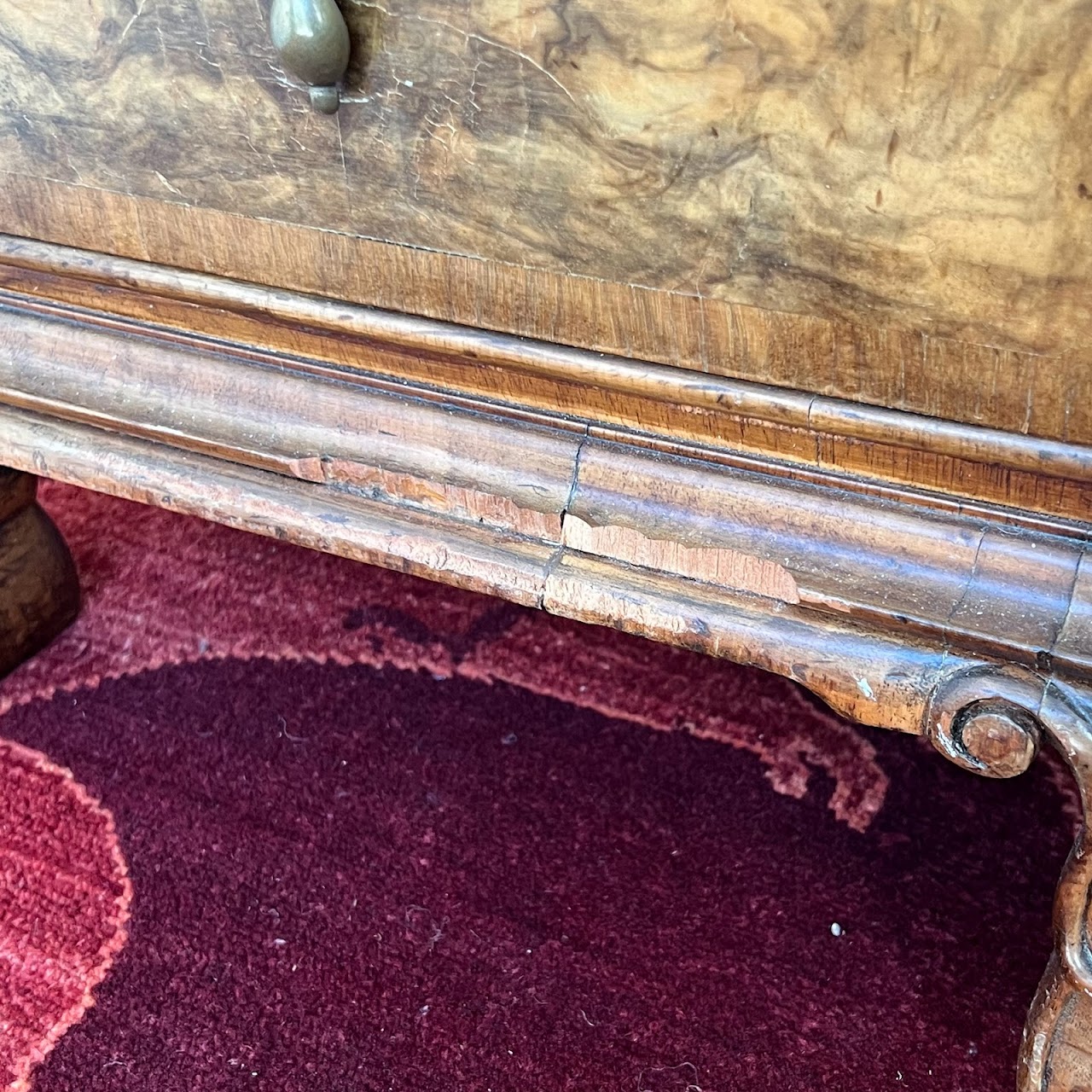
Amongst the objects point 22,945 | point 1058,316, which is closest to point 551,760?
point 22,945

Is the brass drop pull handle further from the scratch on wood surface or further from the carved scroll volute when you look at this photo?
the carved scroll volute

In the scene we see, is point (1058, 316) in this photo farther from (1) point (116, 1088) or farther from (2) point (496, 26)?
(1) point (116, 1088)

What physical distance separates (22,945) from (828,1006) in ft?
1.26

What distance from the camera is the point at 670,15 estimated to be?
0.37 metres

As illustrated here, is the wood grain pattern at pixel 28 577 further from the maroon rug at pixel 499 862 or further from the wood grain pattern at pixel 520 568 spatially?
the wood grain pattern at pixel 520 568

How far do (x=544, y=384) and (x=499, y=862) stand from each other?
0.28 metres

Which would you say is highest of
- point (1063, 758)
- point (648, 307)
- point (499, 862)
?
point (648, 307)

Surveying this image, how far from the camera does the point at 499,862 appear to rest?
24.7 inches

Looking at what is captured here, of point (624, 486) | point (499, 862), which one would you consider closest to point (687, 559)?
point (624, 486)


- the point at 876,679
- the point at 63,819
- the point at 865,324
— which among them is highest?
the point at 865,324

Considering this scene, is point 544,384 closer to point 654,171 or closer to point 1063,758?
point 654,171

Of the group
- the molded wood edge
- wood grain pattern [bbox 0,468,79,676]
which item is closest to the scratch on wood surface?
the molded wood edge

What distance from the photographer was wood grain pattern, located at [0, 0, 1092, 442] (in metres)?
0.35

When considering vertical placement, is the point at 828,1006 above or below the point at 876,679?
below
